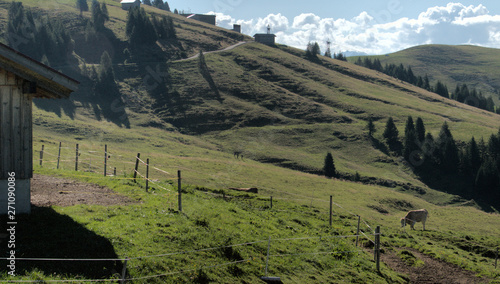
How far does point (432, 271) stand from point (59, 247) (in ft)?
53.9

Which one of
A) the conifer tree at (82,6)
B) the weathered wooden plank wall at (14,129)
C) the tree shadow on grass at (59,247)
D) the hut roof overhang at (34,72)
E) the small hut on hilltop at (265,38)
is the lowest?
the tree shadow on grass at (59,247)

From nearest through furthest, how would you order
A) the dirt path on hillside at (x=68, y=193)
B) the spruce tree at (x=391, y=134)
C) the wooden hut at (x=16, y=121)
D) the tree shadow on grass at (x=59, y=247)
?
the tree shadow on grass at (x=59, y=247), the wooden hut at (x=16, y=121), the dirt path on hillside at (x=68, y=193), the spruce tree at (x=391, y=134)

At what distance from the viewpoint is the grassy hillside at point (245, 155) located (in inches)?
614

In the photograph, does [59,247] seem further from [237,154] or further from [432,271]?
[237,154]

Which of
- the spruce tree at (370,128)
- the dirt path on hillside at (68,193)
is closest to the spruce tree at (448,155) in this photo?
the spruce tree at (370,128)

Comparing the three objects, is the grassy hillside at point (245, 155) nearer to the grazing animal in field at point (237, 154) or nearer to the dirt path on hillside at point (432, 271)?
the dirt path on hillside at point (432, 271)

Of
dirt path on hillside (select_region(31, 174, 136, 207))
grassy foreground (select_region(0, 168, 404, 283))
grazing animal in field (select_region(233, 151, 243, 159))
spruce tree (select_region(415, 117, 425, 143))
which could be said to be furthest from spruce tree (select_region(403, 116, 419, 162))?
dirt path on hillside (select_region(31, 174, 136, 207))

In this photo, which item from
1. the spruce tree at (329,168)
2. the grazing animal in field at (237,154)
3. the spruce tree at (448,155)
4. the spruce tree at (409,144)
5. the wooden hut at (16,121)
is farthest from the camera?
the spruce tree at (409,144)

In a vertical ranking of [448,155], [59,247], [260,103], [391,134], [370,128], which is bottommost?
[448,155]

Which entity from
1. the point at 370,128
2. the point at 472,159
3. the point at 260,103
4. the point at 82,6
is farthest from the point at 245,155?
the point at 82,6

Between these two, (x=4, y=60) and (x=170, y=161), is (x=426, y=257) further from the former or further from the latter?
(x=170, y=161)

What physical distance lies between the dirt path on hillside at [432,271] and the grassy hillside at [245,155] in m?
0.81

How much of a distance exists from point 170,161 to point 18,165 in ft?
156

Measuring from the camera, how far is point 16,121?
14.9m
